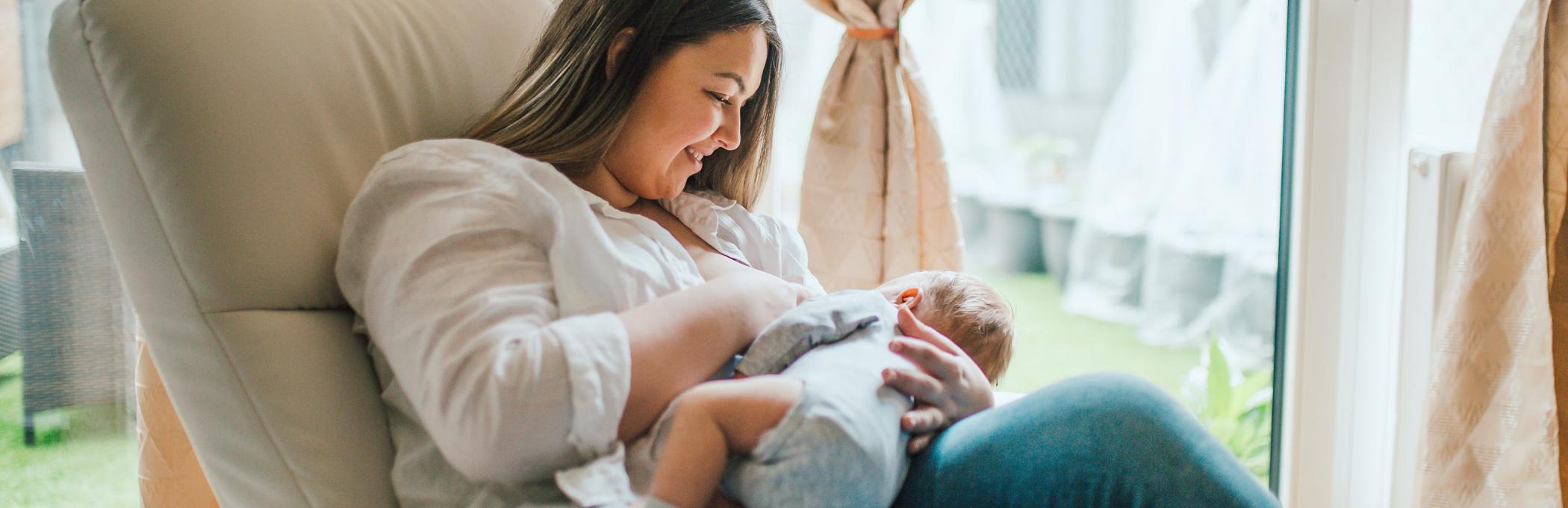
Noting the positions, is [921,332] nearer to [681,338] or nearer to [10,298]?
[681,338]

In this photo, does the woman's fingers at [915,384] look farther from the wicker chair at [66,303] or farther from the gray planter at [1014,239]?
the wicker chair at [66,303]

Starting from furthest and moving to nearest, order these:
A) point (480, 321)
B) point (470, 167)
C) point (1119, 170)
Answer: point (1119, 170), point (470, 167), point (480, 321)

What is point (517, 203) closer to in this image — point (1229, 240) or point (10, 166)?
point (10, 166)

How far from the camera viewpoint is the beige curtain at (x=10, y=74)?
176cm

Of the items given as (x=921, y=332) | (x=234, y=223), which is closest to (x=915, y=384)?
(x=921, y=332)

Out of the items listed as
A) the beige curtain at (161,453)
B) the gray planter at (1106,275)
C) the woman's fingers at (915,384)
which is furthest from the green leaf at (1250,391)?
the beige curtain at (161,453)

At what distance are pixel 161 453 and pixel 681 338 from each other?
95 centimetres

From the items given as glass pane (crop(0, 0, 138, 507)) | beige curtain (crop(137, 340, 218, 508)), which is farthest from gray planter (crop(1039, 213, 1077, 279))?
glass pane (crop(0, 0, 138, 507))

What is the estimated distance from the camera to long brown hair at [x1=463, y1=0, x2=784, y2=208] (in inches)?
44.4

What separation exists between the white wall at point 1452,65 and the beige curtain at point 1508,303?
22cm

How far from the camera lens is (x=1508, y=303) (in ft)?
5.19

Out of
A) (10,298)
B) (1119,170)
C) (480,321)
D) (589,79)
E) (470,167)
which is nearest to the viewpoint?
(480,321)

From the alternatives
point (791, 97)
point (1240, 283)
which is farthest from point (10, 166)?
point (1240, 283)

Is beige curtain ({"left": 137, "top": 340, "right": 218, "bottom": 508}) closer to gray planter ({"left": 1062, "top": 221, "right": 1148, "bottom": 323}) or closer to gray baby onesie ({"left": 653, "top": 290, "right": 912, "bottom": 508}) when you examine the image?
gray baby onesie ({"left": 653, "top": 290, "right": 912, "bottom": 508})
